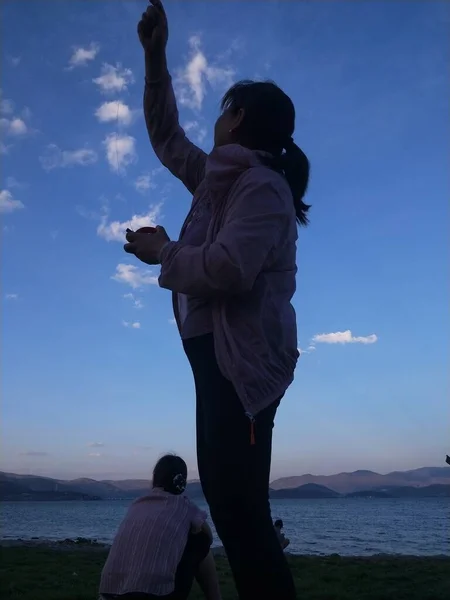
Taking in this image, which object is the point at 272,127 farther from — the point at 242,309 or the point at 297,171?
the point at 242,309

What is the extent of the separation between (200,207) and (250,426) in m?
0.80

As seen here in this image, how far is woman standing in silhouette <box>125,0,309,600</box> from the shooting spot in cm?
148

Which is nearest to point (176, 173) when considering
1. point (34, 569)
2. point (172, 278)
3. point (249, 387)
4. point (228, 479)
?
point (172, 278)

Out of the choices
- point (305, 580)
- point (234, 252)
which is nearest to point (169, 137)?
point (234, 252)

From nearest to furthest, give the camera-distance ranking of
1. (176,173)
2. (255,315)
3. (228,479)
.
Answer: (228,479) < (255,315) < (176,173)

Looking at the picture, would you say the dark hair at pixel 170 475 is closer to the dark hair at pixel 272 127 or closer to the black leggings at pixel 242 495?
the black leggings at pixel 242 495

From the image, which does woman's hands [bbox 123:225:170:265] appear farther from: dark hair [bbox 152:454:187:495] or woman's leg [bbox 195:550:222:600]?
woman's leg [bbox 195:550:222:600]

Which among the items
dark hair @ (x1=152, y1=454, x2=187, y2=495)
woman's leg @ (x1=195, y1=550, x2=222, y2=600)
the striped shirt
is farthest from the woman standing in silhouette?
woman's leg @ (x1=195, y1=550, x2=222, y2=600)

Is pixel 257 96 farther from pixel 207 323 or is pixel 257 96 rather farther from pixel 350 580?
pixel 350 580

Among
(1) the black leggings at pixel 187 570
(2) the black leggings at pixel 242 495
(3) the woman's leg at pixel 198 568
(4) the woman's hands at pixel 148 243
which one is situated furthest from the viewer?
(3) the woman's leg at pixel 198 568

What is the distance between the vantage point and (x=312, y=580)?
7914 millimetres

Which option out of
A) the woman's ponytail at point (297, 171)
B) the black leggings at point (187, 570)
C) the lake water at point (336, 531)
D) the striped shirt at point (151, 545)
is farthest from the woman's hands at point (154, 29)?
the lake water at point (336, 531)

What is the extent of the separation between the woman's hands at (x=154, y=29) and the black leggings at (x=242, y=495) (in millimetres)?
1404

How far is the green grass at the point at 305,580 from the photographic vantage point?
20.8 feet
